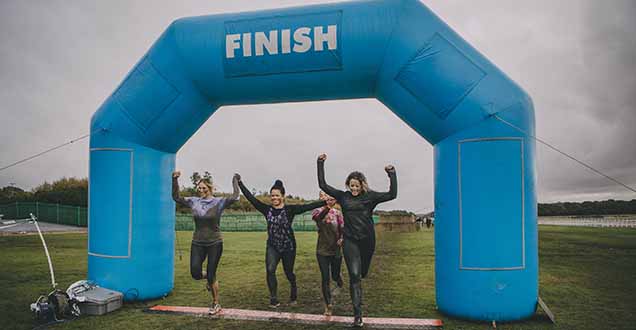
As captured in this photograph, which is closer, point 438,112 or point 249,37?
point 438,112

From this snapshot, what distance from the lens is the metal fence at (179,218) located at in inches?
1188

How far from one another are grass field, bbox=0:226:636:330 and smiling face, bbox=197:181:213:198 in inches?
64.0

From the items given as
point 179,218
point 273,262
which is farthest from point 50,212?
point 273,262

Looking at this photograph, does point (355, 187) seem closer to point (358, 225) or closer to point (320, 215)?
point (358, 225)

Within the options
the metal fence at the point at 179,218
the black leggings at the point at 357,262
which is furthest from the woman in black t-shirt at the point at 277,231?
the metal fence at the point at 179,218

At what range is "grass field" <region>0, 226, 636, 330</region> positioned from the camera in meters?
5.80

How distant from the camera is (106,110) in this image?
711 cm

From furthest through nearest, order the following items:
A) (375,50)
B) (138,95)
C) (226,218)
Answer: (226,218) → (138,95) → (375,50)

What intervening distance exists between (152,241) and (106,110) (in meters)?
2.10

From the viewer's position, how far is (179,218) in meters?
31.0

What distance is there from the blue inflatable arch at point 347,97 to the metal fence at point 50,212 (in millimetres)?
26694

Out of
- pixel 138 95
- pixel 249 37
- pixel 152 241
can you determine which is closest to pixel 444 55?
pixel 249 37

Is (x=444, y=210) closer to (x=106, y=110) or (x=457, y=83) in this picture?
(x=457, y=83)

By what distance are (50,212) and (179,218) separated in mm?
9883
